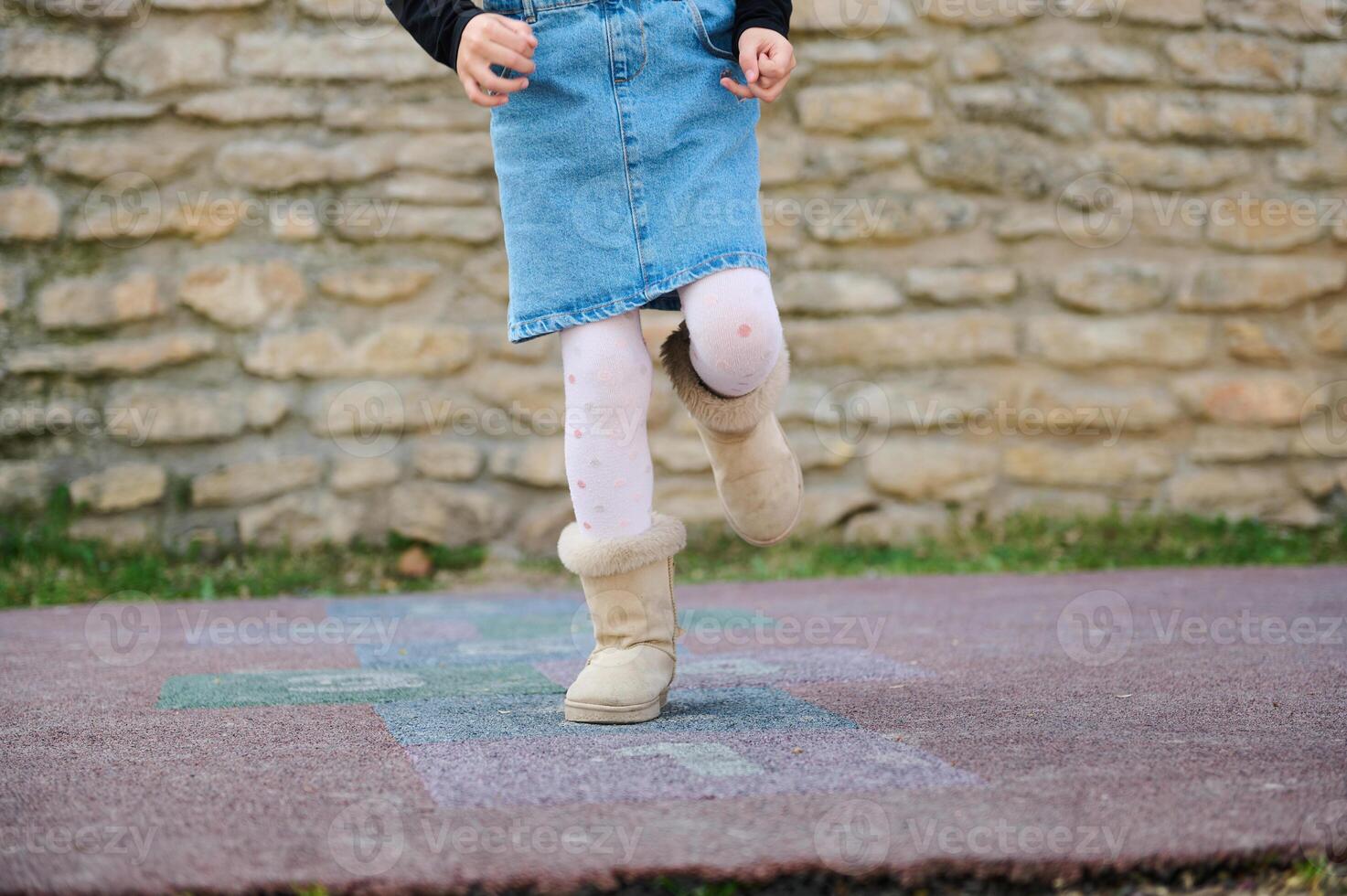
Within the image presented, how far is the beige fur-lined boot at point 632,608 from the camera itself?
5.10 ft

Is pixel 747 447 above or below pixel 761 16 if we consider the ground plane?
below

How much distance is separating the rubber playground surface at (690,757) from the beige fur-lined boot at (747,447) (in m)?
0.25

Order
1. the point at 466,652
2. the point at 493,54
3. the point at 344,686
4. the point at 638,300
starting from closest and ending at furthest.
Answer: the point at 493,54 → the point at 638,300 → the point at 344,686 → the point at 466,652

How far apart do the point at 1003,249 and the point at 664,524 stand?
2296mm

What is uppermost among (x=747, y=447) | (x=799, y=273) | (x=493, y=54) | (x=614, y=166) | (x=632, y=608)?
(x=493, y=54)

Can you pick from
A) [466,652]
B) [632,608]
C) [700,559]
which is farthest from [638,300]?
[700,559]

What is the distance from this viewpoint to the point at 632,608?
162cm

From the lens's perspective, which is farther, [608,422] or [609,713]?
[608,422]

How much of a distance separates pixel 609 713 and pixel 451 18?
89cm

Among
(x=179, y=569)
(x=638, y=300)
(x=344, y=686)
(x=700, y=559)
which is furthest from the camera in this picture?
(x=700, y=559)

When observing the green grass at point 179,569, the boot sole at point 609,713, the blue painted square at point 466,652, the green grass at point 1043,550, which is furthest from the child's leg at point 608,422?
the green grass at point 179,569

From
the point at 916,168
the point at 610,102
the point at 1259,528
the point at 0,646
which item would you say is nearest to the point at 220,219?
the point at 0,646

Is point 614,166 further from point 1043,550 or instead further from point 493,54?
point 1043,550

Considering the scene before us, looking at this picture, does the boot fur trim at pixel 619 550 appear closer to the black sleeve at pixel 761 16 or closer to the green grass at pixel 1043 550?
the black sleeve at pixel 761 16
